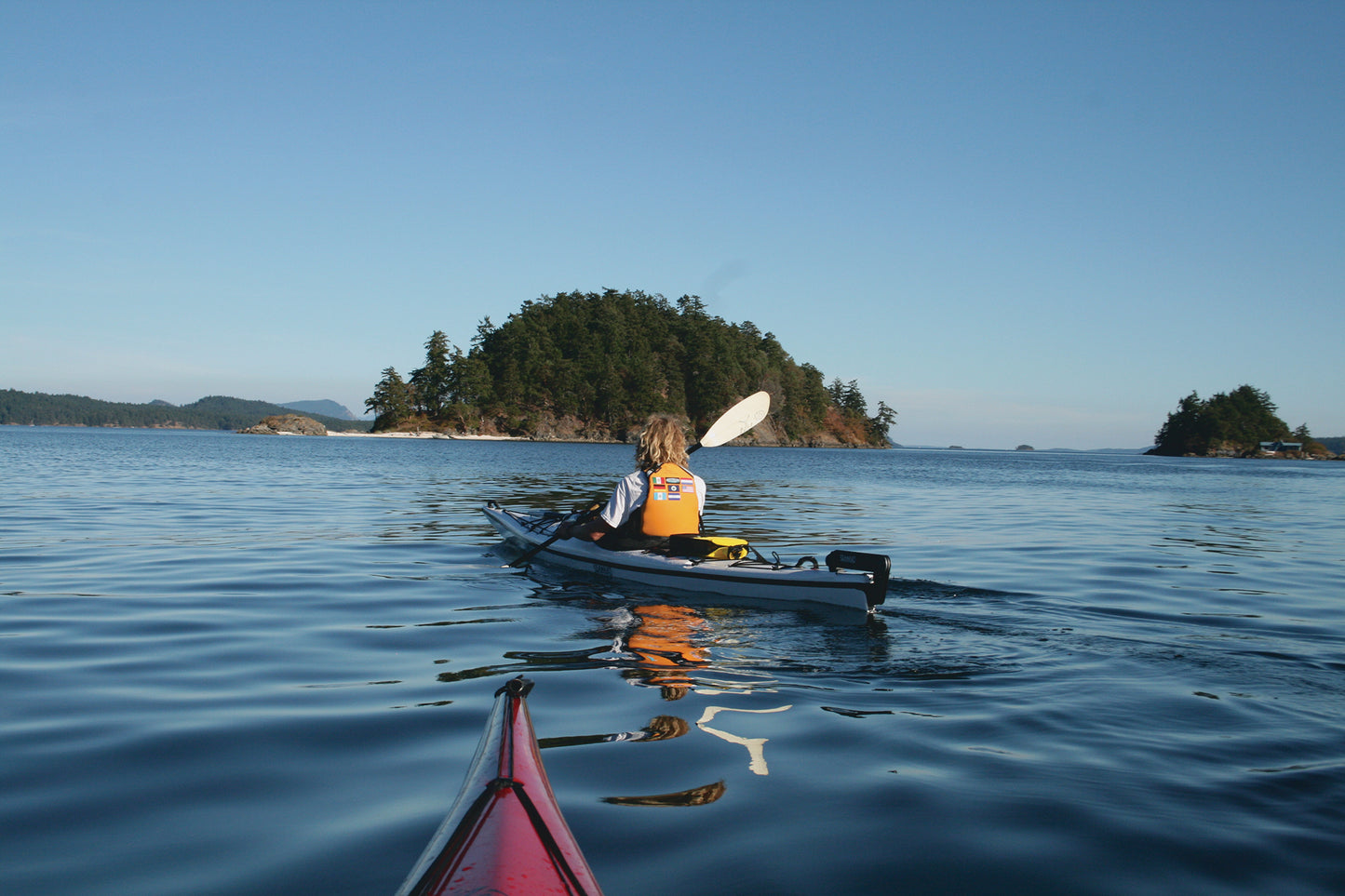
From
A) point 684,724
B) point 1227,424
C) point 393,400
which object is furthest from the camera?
point 1227,424

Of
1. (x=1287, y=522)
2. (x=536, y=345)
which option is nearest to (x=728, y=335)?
(x=536, y=345)

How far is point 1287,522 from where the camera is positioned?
1527 centimetres

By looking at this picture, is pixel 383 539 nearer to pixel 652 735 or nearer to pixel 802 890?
pixel 652 735

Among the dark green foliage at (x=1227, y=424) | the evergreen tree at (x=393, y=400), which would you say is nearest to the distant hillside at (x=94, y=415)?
the evergreen tree at (x=393, y=400)

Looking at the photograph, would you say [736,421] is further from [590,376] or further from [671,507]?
[590,376]

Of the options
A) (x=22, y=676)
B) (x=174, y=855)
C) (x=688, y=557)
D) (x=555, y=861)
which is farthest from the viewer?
(x=688, y=557)

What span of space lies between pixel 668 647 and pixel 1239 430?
134 m

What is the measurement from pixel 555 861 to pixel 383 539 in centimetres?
888

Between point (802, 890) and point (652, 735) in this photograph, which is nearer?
point (802, 890)

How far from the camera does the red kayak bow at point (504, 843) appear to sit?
169 cm

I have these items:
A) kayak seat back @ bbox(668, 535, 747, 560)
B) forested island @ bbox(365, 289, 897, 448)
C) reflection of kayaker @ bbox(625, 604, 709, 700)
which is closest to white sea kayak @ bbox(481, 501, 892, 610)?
kayak seat back @ bbox(668, 535, 747, 560)

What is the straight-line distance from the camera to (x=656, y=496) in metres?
7.25

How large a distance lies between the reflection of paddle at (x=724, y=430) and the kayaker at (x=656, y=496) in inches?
18.0

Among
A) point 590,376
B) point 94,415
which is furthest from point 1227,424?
point 94,415
